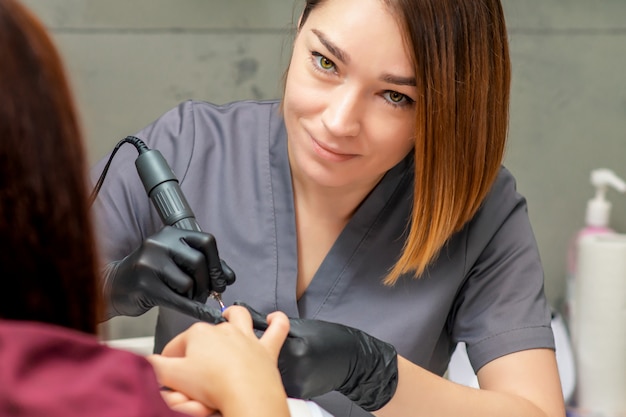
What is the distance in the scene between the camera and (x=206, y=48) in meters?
1.55

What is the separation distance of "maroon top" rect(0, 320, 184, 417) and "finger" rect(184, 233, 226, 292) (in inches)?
16.6

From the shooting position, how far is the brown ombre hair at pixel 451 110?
0.95 m

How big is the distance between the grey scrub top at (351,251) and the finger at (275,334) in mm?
283

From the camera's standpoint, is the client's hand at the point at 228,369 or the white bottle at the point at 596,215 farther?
the white bottle at the point at 596,215

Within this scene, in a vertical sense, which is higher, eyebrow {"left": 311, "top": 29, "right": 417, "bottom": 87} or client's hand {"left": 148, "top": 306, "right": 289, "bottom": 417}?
eyebrow {"left": 311, "top": 29, "right": 417, "bottom": 87}

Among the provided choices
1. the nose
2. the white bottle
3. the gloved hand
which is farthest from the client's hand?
the white bottle

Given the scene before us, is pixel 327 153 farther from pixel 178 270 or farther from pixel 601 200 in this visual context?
pixel 601 200

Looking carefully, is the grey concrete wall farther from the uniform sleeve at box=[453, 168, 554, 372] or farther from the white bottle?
the uniform sleeve at box=[453, 168, 554, 372]

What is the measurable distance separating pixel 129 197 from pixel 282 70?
1.88 feet

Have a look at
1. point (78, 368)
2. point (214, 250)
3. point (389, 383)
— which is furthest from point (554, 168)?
point (78, 368)

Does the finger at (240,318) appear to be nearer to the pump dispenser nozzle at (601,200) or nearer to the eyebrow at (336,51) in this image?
the eyebrow at (336,51)

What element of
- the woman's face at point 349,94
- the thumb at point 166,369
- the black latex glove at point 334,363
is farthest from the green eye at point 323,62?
the thumb at point 166,369

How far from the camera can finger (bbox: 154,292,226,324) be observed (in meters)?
0.84

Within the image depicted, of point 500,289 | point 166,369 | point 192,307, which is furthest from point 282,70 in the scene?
point 166,369
